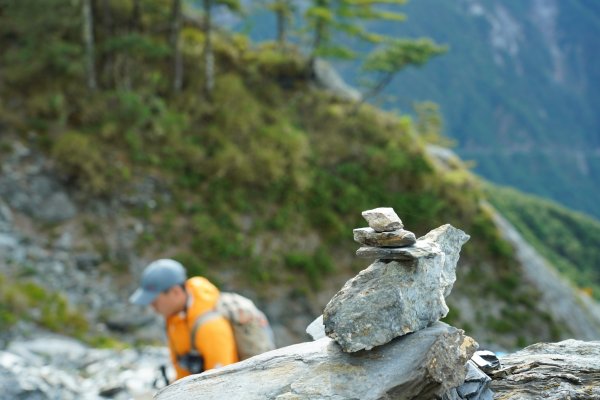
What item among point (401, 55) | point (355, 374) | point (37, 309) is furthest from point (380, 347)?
point (401, 55)

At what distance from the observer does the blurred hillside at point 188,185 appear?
1569 centimetres

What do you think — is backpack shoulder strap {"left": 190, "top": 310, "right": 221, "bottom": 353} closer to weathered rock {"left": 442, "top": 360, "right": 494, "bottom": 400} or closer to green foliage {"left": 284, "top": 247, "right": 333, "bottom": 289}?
weathered rock {"left": 442, "top": 360, "right": 494, "bottom": 400}

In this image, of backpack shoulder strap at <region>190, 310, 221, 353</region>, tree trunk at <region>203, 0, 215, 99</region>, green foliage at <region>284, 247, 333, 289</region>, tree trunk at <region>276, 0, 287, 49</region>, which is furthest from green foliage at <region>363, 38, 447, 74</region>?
backpack shoulder strap at <region>190, 310, 221, 353</region>

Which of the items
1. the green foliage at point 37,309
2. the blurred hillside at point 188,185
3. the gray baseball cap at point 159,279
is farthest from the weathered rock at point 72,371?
the gray baseball cap at point 159,279

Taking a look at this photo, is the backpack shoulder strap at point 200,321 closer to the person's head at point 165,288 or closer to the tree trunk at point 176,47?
the person's head at point 165,288

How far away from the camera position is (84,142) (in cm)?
1695

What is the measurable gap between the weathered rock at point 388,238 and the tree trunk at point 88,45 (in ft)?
55.5

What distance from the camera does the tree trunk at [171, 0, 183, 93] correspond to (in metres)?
19.7

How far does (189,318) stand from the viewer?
500cm

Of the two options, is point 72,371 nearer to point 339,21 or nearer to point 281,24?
point 339,21

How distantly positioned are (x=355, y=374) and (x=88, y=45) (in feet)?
57.0

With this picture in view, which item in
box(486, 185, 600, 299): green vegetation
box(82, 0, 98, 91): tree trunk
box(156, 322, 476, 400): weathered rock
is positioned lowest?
box(486, 185, 600, 299): green vegetation

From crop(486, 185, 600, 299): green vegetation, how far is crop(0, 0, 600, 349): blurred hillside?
2879 inches

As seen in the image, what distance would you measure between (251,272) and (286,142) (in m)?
5.61
